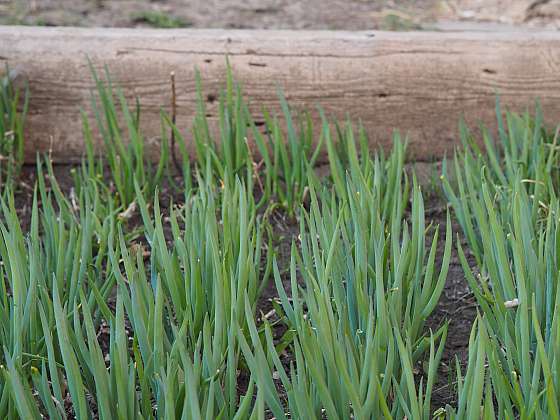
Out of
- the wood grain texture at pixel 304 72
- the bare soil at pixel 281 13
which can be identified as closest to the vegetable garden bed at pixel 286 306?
the wood grain texture at pixel 304 72

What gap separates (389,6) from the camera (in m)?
2.86

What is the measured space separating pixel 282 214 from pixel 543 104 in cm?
77

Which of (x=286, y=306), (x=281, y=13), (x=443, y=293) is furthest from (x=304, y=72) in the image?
(x=286, y=306)

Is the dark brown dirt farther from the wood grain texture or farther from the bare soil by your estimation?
the bare soil

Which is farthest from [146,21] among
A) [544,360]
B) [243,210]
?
[544,360]

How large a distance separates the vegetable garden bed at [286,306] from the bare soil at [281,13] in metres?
0.71

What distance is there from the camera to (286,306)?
1.33 meters

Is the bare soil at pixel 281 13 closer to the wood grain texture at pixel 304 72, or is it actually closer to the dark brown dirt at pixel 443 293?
the wood grain texture at pixel 304 72

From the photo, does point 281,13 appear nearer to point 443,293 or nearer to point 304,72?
point 304,72

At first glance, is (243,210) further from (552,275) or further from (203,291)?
(552,275)

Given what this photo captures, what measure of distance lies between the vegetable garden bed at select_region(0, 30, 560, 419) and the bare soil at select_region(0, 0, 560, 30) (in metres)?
0.71

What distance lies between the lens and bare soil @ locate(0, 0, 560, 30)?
2641mm

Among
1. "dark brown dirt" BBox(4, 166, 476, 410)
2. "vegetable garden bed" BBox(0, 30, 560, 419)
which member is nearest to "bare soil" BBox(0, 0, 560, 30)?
"dark brown dirt" BBox(4, 166, 476, 410)

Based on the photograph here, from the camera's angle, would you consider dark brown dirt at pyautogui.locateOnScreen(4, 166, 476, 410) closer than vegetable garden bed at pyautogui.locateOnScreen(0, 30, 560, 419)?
No
